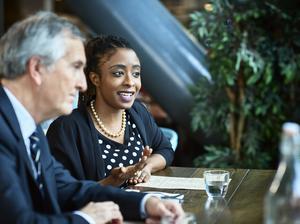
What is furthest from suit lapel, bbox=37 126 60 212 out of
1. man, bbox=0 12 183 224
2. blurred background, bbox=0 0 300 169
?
blurred background, bbox=0 0 300 169

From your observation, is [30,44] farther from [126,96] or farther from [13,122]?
[126,96]

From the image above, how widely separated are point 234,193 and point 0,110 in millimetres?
939

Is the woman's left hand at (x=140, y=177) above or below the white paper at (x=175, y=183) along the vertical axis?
above

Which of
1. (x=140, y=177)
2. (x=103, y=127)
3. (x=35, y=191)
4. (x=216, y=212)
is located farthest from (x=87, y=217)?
(x=103, y=127)

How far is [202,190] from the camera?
91.0 inches

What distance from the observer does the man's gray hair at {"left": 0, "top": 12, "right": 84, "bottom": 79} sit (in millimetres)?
1693

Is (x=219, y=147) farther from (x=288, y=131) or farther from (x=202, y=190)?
(x=288, y=131)

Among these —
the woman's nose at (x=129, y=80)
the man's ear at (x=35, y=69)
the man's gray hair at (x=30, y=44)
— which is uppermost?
the man's gray hair at (x=30, y=44)

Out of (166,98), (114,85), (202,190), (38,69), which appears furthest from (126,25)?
(38,69)

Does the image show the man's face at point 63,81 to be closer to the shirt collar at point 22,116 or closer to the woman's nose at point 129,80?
the shirt collar at point 22,116

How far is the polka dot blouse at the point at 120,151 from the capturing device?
2.62m

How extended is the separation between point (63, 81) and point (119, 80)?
966mm

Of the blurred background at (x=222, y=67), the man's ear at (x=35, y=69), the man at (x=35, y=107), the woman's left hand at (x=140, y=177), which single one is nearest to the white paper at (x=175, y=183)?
the woman's left hand at (x=140, y=177)

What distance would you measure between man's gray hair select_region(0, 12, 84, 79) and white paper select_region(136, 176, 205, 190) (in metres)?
0.82
